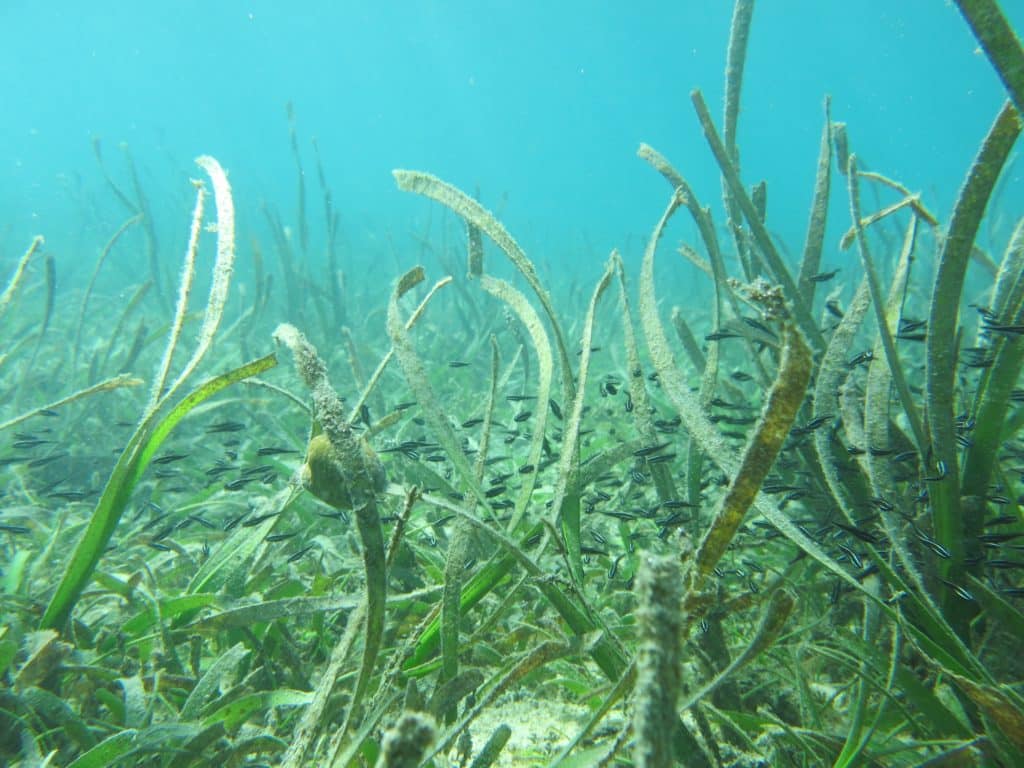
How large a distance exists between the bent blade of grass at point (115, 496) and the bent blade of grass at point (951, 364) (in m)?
1.95

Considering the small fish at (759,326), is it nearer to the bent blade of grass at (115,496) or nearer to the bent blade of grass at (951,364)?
the bent blade of grass at (951,364)

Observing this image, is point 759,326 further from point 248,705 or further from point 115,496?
point 115,496

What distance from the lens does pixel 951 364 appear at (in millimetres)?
1644

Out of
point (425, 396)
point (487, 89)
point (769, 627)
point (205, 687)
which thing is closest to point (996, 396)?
point (769, 627)

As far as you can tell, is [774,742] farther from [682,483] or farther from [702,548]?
[682,483]

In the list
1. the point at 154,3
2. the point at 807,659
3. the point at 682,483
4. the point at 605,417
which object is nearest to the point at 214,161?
the point at 807,659

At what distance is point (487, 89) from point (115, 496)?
156830mm

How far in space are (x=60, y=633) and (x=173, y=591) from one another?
1.03 metres

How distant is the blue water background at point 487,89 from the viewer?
9281 cm

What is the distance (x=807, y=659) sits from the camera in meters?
2.03

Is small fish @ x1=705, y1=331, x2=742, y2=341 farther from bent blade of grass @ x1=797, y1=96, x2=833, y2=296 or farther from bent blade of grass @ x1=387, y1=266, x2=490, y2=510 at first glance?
bent blade of grass @ x1=387, y1=266, x2=490, y2=510

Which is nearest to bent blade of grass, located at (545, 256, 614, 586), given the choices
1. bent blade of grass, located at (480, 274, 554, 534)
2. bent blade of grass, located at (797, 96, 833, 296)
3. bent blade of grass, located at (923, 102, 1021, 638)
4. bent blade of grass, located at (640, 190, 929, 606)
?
bent blade of grass, located at (480, 274, 554, 534)

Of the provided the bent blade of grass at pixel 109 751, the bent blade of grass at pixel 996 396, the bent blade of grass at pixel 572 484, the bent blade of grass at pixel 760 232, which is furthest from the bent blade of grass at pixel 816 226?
the bent blade of grass at pixel 109 751

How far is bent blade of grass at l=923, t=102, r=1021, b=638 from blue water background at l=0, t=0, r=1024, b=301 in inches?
2996
